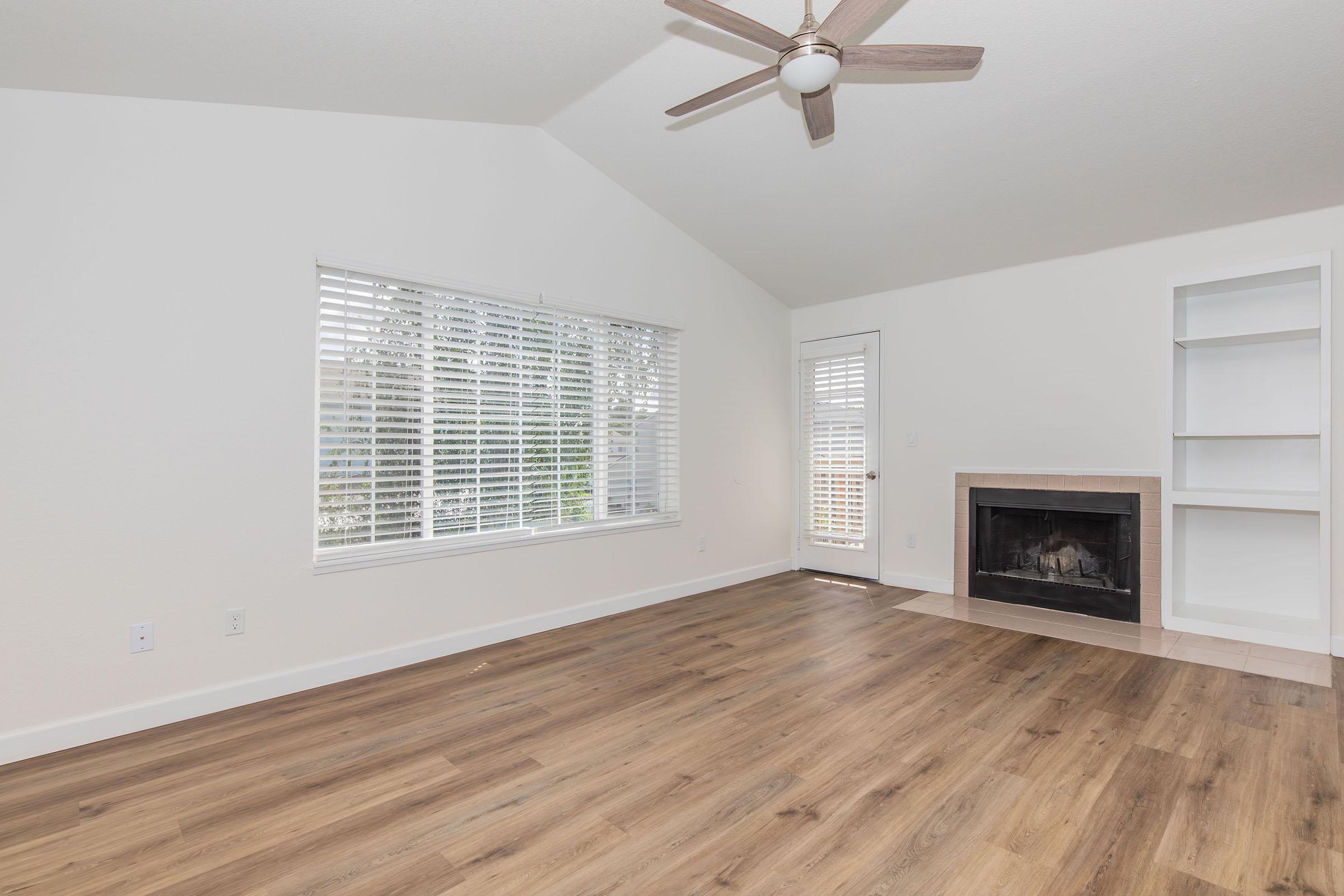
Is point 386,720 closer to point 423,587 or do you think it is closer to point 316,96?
point 423,587

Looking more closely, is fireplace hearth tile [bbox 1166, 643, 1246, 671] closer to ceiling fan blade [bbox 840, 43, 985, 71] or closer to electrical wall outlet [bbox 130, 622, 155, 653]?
ceiling fan blade [bbox 840, 43, 985, 71]

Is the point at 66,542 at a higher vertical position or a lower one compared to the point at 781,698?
higher

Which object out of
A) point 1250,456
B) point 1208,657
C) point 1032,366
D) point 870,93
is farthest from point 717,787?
point 1250,456

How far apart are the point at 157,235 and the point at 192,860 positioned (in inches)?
96.9

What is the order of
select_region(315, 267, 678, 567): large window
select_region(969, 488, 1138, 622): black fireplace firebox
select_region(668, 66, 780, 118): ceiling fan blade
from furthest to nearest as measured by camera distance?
select_region(969, 488, 1138, 622): black fireplace firebox
select_region(315, 267, 678, 567): large window
select_region(668, 66, 780, 118): ceiling fan blade

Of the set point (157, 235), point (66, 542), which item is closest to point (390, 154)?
point (157, 235)

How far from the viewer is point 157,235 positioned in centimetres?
280

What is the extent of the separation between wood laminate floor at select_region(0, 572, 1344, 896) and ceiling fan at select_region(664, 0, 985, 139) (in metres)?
2.54

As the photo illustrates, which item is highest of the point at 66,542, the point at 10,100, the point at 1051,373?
the point at 10,100

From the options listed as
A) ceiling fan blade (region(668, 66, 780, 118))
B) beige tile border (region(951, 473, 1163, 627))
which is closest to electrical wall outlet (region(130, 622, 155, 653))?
ceiling fan blade (region(668, 66, 780, 118))

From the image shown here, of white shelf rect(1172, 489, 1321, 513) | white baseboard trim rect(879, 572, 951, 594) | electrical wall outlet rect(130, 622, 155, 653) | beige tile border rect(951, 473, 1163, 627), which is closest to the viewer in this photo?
electrical wall outlet rect(130, 622, 155, 653)

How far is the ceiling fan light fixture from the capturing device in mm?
2256

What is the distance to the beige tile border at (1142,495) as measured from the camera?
4180 mm

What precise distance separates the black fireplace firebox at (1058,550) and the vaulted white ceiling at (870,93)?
1.77 metres
